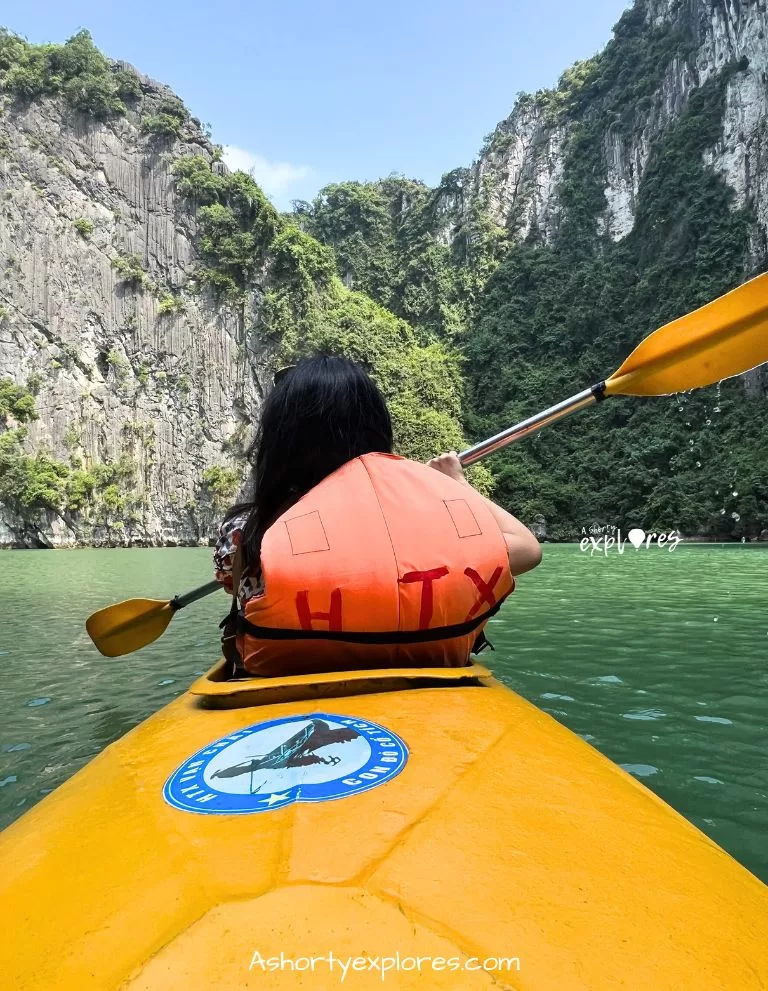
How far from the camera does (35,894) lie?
0.58 meters

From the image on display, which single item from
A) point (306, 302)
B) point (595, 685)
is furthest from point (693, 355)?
point (306, 302)

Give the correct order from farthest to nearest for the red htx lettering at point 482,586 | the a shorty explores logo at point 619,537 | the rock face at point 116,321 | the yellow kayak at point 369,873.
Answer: the rock face at point 116,321
the a shorty explores logo at point 619,537
the red htx lettering at point 482,586
the yellow kayak at point 369,873

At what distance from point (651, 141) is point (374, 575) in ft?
121

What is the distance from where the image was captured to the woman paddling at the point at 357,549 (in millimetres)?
1098

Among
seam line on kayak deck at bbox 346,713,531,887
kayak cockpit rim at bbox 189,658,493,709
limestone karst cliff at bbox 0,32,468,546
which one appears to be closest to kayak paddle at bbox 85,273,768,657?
kayak cockpit rim at bbox 189,658,493,709

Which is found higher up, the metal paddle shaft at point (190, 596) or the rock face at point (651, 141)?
the rock face at point (651, 141)

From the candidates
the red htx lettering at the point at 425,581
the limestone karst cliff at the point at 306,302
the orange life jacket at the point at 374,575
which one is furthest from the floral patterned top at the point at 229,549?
the limestone karst cliff at the point at 306,302

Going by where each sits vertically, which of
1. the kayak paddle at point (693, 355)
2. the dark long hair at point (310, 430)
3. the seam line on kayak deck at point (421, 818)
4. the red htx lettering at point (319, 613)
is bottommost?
the seam line on kayak deck at point (421, 818)

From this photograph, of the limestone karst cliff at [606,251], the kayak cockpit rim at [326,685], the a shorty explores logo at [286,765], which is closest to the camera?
the a shorty explores logo at [286,765]

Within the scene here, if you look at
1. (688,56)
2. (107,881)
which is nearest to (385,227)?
(688,56)

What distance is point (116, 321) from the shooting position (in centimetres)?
2723

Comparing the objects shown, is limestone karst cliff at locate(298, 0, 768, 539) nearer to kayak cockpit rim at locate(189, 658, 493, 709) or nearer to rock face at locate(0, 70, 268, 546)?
rock face at locate(0, 70, 268, 546)

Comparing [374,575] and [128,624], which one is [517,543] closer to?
[374,575]

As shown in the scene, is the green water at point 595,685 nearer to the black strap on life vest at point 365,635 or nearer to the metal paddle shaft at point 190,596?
the metal paddle shaft at point 190,596
